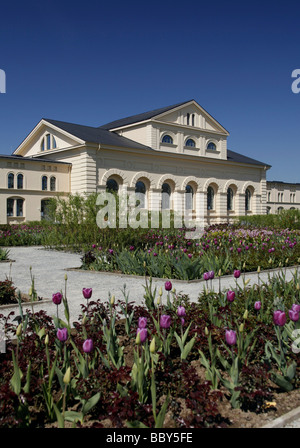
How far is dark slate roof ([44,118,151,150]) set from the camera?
95.5ft

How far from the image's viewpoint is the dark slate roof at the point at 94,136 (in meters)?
29.1

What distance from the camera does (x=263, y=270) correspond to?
10.4 metres

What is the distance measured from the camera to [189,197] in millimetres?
35531

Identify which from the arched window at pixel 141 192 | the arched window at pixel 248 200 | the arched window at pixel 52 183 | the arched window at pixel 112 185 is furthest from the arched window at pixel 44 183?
the arched window at pixel 248 200

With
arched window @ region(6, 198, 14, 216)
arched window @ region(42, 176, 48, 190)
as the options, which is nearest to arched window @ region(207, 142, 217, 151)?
arched window @ region(42, 176, 48, 190)

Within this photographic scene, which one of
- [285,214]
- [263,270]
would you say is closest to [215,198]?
[285,214]

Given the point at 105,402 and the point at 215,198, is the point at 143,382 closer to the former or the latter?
the point at 105,402

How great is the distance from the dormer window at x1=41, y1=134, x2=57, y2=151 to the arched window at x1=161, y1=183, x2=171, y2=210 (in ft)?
31.8

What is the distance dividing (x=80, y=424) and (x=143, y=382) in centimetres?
54

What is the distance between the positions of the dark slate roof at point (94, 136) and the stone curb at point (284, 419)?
2625 centimetres

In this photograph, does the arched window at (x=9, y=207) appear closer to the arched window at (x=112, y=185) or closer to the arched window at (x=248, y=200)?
the arched window at (x=112, y=185)

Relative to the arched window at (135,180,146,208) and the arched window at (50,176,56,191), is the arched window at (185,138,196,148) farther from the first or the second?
the arched window at (50,176,56,191)

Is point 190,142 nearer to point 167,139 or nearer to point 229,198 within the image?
point 167,139

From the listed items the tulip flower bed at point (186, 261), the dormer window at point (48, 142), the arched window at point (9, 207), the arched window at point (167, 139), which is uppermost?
the arched window at point (167, 139)
